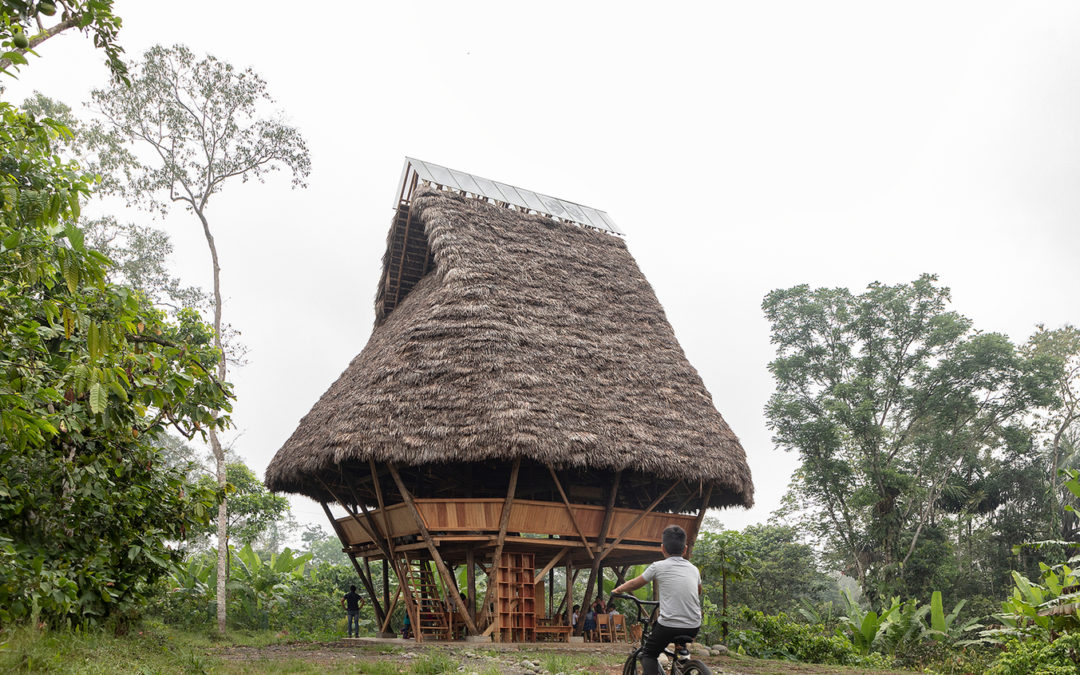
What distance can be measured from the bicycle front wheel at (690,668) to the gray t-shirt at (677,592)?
8.1 inches

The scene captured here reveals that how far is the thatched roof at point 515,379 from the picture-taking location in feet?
41.6

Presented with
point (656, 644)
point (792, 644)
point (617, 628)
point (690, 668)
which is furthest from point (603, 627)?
point (690, 668)

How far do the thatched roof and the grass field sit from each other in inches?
113

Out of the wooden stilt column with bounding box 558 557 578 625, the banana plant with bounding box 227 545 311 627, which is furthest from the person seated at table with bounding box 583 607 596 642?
the banana plant with bounding box 227 545 311 627

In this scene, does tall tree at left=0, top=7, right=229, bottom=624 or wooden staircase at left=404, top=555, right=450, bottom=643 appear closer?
tall tree at left=0, top=7, right=229, bottom=624

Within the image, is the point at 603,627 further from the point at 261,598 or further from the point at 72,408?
the point at 72,408

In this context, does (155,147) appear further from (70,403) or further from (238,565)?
(70,403)

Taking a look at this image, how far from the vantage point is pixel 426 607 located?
50.5ft

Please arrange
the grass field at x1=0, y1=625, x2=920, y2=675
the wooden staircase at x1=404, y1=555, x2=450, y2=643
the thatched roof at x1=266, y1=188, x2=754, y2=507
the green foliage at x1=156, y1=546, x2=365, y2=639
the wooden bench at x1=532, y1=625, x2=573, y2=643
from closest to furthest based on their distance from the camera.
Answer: the grass field at x1=0, y1=625, x2=920, y2=675 → the thatched roof at x1=266, y1=188, x2=754, y2=507 → the wooden staircase at x1=404, y1=555, x2=450, y2=643 → the wooden bench at x1=532, y1=625, x2=573, y2=643 → the green foliage at x1=156, y1=546, x2=365, y2=639

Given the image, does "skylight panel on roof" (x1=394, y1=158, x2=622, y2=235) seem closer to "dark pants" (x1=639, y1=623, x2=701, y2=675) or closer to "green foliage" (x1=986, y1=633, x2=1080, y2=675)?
"green foliage" (x1=986, y1=633, x2=1080, y2=675)

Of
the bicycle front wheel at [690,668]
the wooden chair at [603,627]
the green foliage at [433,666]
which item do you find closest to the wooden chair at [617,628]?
the wooden chair at [603,627]

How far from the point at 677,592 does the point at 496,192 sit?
15.7 metres

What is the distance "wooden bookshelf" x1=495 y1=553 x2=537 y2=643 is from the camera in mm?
13258

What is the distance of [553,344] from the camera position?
48.1 ft
